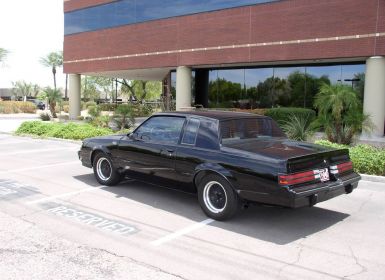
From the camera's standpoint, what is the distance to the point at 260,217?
6121 mm

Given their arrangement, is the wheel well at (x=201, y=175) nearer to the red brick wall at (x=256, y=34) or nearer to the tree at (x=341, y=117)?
the tree at (x=341, y=117)

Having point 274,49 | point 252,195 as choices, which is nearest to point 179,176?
point 252,195

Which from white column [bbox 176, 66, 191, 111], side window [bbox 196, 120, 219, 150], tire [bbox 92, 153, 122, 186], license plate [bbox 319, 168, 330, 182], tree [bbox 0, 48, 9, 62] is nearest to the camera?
license plate [bbox 319, 168, 330, 182]

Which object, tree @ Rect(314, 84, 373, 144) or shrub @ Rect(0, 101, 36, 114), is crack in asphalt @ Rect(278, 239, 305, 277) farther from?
shrub @ Rect(0, 101, 36, 114)

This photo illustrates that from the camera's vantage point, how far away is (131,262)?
444 cm

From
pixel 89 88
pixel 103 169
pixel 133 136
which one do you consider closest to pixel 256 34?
pixel 103 169

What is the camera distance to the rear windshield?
6211 millimetres

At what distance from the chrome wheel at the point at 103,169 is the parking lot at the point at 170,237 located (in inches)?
8.6

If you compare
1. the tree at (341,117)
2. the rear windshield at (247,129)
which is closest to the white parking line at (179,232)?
the rear windshield at (247,129)

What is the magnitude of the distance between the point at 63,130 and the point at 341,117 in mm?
10632

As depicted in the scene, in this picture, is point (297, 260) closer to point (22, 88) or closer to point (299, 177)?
point (299, 177)

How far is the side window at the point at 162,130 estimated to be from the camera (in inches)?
263

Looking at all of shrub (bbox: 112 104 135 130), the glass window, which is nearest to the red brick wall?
the glass window

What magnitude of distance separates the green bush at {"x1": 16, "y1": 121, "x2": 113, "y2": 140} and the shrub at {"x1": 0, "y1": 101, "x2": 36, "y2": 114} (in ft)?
83.9
